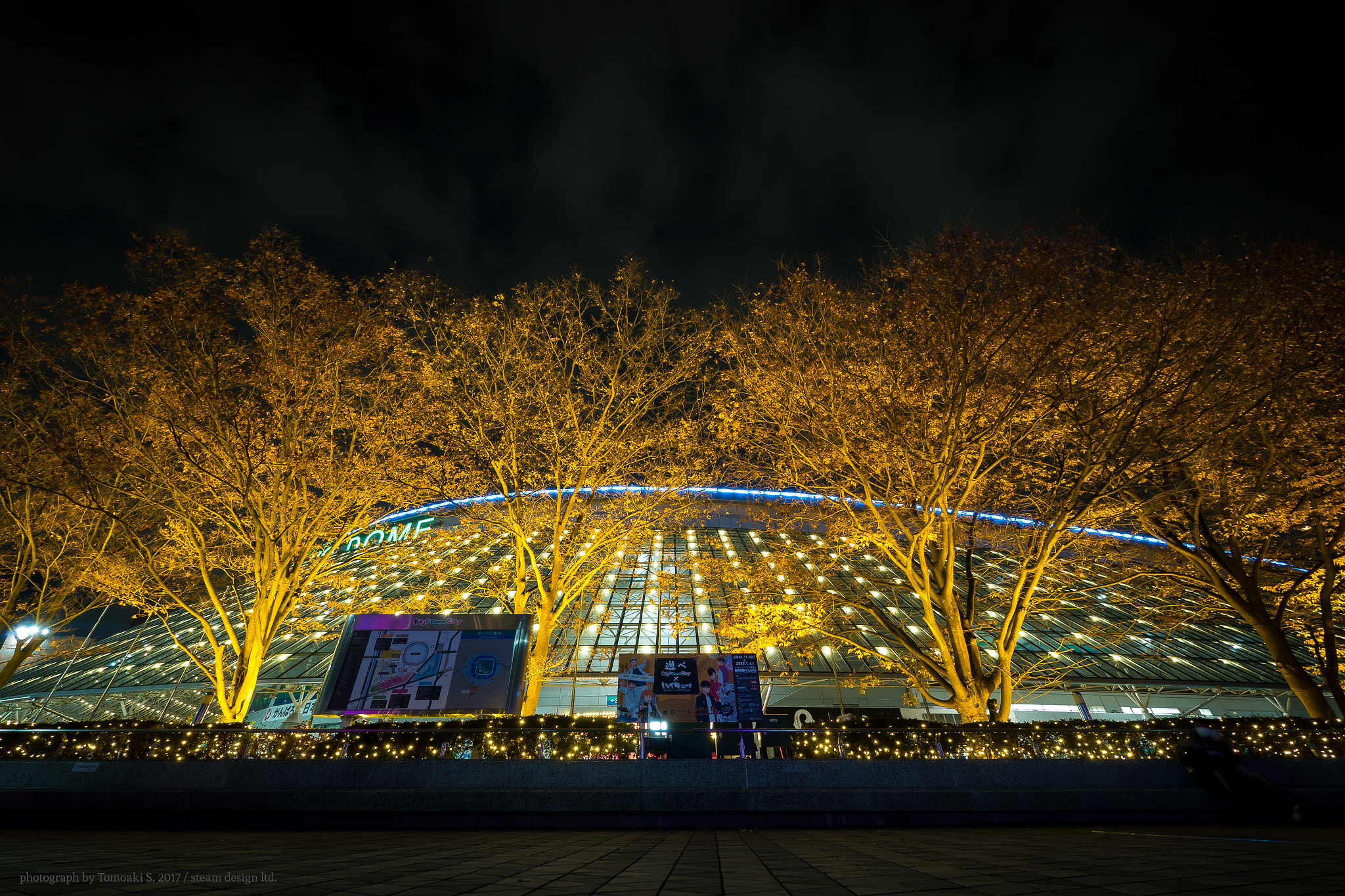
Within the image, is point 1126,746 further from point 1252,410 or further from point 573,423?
point 573,423

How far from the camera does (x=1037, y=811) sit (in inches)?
375

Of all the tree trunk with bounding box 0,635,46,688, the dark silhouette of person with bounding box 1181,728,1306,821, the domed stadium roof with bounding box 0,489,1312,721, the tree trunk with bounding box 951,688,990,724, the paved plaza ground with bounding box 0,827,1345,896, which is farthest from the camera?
the domed stadium roof with bounding box 0,489,1312,721

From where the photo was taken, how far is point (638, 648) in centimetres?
2378

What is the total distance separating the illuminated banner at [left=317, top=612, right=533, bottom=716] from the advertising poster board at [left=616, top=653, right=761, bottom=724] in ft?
9.41

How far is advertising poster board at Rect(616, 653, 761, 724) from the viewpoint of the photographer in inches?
536

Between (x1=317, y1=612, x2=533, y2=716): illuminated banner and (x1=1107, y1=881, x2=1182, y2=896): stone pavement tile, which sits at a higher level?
(x1=317, y1=612, x2=533, y2=716): illuminated banner

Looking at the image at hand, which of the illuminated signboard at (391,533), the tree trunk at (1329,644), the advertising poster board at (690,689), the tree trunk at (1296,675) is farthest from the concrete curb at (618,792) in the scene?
the illuminated signboard at (391,533)

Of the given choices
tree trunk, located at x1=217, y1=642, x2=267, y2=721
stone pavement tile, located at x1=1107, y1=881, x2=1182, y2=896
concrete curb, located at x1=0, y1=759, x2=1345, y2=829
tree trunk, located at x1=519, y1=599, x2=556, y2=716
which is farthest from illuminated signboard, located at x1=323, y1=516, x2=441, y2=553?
stone pavement tile, located at x1=1107, y1=881, x2=1182, y2=896

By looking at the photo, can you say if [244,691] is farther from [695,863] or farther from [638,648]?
[695,863]

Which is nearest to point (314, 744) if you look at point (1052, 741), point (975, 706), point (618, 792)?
point (618, 792)

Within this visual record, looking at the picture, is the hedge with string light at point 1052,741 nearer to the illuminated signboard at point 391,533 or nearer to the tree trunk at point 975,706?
the tree trunk at point 975,706

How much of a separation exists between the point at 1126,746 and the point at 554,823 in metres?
11.4

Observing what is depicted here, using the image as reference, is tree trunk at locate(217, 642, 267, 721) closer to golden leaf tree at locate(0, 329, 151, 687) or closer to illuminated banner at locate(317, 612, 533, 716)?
illuminated banner at locate(317, 612, 533, 716)

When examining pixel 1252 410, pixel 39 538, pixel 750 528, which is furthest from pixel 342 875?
pixel 750 528
